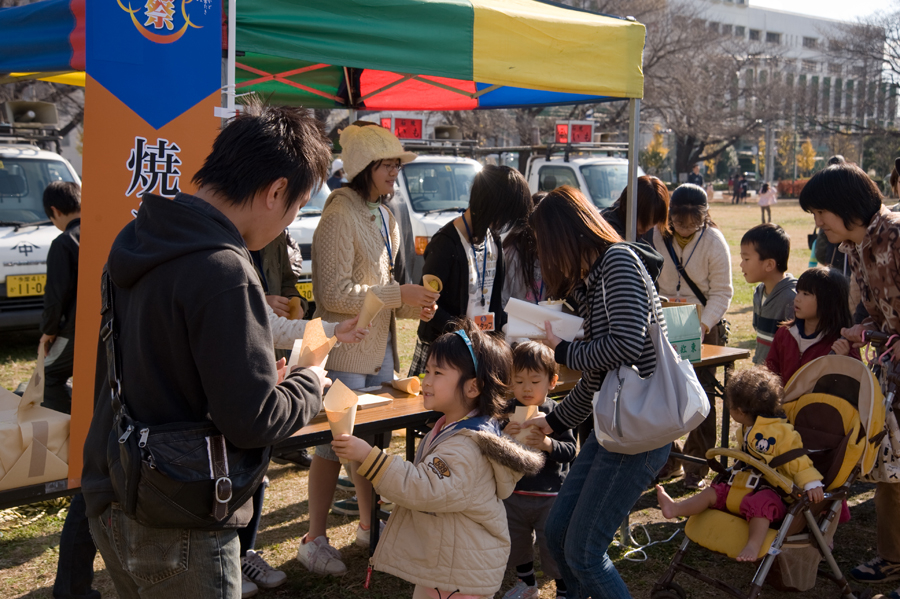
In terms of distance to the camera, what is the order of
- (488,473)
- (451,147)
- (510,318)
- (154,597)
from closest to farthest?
1. (154,597)
2. (488,473)
3. (510,318)
4. (451,147)

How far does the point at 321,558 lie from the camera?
11.3 feet

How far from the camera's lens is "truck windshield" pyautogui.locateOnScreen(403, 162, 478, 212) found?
427 inches

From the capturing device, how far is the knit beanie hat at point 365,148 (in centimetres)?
336

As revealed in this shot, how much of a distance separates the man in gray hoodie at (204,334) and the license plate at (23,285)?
6.20m

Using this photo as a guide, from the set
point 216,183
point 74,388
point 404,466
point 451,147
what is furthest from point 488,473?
point 451,147

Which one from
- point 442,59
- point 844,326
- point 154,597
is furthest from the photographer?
point 844,326

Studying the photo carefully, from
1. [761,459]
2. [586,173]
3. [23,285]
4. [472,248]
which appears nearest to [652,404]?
[761,459]

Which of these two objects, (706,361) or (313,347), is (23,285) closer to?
(706,361)

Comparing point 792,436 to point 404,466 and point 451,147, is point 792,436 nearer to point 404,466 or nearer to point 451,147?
point 404,466

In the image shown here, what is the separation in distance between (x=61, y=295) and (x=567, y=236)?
3.16 meters

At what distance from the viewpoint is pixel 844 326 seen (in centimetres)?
374

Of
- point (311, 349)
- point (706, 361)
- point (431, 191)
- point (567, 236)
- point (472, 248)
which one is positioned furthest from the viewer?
point (431, 191)

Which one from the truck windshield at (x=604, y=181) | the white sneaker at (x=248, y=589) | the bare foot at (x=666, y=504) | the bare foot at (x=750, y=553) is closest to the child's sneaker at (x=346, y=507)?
the white sneaker at (x=248, y=589)

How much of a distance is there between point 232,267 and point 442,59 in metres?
1.98
